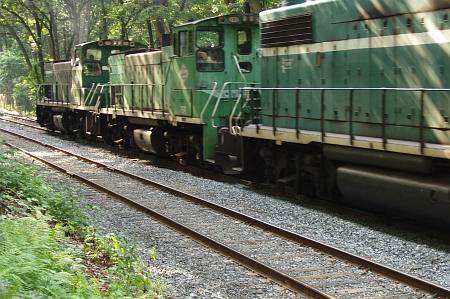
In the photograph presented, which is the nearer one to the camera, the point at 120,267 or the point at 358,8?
the point at 120,267

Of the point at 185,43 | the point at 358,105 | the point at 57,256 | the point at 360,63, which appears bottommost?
→ the point at 57,256

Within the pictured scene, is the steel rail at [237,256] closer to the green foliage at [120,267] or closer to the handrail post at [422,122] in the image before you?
the green foliage at [120,267]

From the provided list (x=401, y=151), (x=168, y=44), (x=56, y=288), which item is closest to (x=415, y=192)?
(x=401, y=151)

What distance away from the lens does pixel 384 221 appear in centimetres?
920

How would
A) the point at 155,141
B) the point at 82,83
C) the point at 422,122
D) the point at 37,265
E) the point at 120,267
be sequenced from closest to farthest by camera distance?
the point at 37,265 → the point at 120,267 → the point at 422,122 → the point at 155,141 → the point at 82,83

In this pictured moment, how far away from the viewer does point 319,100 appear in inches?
418

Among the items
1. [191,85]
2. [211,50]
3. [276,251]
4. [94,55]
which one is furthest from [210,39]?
[94,55]

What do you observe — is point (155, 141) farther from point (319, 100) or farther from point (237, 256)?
point (237, 256)

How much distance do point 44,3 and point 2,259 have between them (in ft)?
114

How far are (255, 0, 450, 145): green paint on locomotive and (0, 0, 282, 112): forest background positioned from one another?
761 centimetres

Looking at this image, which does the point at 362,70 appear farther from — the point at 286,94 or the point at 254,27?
the point at 254,27

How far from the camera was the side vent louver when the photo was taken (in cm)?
1090

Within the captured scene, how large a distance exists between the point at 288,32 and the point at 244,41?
3.71 meters

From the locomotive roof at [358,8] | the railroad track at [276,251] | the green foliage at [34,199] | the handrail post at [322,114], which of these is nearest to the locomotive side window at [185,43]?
the locomotive roof at [358,8]
